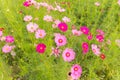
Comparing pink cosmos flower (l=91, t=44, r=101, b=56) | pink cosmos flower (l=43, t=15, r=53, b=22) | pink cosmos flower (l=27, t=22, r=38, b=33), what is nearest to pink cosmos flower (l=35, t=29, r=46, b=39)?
pink cosmos flower (l=27, t=22, r=38, b=33)

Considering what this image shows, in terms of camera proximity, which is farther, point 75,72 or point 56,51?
point 56,51

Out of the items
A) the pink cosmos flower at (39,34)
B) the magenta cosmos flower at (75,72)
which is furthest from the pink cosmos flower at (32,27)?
the magenta cosmos flower at (75,72)

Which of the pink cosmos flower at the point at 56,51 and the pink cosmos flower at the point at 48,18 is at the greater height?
the pink cosmos flower at the point at 48,18

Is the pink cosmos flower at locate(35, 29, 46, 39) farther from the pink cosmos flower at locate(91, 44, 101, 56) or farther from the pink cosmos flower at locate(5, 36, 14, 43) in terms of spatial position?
the pink cosmos flower at locate(91, 44, 101, 56)

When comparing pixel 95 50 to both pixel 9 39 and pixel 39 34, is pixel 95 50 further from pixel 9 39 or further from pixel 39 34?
pixel 9 39

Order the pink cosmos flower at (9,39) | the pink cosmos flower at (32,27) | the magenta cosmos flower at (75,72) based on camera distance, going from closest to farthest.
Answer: the magenta cosmos flower at (75,72)
the pink cosmos flower at (32,27)
the pink cosmos flower at (9,39)

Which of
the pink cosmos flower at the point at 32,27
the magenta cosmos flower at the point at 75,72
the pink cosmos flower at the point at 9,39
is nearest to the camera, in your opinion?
the magenta cosmos flower at the point at 75,72

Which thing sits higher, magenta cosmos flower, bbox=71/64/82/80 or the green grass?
the green grass

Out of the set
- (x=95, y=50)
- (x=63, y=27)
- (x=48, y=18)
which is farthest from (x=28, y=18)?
(x=95, y=50)

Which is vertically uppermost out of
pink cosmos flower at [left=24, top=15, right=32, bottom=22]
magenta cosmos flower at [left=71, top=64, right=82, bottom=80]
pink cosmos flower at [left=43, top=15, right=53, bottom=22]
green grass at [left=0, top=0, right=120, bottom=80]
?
pink cosmos flower at [left=24, top=15, right=32, bottom=22]

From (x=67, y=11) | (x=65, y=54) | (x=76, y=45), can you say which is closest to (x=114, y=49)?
(x=76, y=45)

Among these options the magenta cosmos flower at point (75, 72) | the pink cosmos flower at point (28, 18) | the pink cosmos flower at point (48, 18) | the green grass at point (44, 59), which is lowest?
the magenta cosmos flower at point (75, 72)

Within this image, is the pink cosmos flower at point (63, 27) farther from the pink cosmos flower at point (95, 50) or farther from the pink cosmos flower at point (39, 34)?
the pink cosmos flower at point (95, 50)

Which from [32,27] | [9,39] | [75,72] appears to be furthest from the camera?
[9,39]
